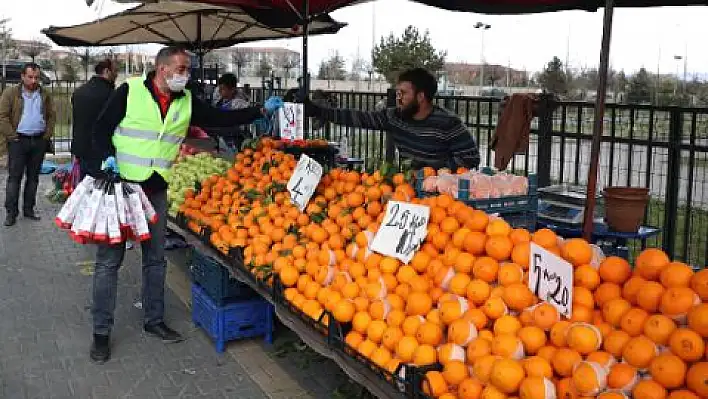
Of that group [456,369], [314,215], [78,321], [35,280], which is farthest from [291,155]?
[456,369]

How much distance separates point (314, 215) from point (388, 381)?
1.88 m

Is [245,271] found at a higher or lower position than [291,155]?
lower

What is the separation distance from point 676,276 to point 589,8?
3349mm

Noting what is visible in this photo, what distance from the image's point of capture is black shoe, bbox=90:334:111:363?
4.62 m

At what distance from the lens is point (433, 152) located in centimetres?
514

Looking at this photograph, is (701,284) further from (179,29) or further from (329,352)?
(179,29)

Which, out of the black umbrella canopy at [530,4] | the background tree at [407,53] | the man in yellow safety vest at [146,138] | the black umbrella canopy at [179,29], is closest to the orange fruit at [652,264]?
the black umbrella canopy at [530,4]

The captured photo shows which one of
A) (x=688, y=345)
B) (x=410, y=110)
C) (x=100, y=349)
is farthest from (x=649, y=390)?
(x=100, y=349)

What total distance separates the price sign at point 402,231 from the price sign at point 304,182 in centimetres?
104

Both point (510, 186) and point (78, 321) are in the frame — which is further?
point (78, 321)

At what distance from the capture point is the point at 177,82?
4465mm

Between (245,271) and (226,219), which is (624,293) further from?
(226,219)

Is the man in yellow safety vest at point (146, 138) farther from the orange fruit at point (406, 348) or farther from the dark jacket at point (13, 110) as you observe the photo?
the dark jacket at point (13, 110)

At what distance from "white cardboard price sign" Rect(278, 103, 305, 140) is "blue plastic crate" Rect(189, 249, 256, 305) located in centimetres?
126
